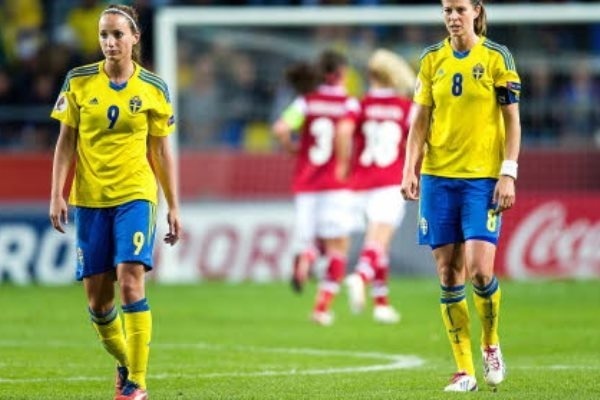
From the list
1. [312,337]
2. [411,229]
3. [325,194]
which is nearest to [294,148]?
[325,194]

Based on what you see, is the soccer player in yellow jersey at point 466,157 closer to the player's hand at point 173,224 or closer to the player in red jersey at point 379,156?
the player's hand at point 173,224

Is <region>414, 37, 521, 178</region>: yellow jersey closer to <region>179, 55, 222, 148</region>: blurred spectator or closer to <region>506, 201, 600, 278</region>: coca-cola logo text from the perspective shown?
<region>506, 201, 600, 278</region>: coca-cola logo text

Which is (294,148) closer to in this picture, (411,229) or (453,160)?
(411,229)

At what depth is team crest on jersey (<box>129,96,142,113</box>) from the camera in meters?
10.4

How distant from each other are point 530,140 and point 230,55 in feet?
14.2

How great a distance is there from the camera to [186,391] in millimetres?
11125

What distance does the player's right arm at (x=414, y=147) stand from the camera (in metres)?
11.0

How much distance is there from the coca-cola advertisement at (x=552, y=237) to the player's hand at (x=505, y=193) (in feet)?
42.5

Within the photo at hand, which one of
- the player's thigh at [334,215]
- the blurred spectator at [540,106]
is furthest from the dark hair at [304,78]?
→ the blurred spectator at [540,106]

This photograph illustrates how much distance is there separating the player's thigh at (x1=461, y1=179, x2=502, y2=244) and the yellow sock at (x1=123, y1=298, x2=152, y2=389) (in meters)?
2.05

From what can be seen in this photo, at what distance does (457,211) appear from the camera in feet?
36.2

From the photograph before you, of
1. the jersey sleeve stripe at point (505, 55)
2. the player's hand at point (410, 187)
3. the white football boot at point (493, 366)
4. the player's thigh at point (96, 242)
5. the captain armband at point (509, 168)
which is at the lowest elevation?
the white football boot at point (493, 366)

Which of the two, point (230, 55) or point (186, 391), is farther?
point (230, 55)

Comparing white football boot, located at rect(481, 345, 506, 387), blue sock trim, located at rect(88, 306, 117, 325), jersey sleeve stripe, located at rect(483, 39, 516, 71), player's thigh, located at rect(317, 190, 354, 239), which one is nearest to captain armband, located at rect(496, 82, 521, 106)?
jersey sleeve stripe, located at rect(483, 39, 516, 71)
